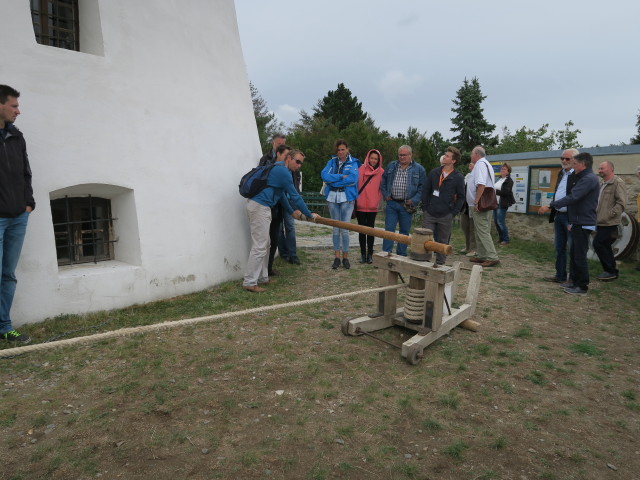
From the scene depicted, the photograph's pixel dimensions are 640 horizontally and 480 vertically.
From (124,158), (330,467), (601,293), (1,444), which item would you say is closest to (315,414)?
(330,467)

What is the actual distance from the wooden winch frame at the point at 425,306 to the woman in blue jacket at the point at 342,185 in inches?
97.2

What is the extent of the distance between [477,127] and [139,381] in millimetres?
33382

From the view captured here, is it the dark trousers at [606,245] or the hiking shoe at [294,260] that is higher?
the dark trousers at [606,245]

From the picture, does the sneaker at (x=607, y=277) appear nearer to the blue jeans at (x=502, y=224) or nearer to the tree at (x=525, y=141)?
the blue jeans at (x=502, y=224)

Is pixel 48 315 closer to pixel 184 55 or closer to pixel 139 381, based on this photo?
pixel 139 381

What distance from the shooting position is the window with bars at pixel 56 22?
4.55 metres

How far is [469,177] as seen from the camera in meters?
7.72

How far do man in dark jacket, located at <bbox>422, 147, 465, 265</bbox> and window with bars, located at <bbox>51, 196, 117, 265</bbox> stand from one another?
408cm

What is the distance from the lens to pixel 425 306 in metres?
4.00

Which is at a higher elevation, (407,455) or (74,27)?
(74,27)

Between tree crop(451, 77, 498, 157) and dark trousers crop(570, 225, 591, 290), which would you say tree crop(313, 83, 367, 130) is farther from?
dark trousers crop(570, 225, 591, 290)

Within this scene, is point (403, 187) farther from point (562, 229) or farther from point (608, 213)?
point (608, 213)

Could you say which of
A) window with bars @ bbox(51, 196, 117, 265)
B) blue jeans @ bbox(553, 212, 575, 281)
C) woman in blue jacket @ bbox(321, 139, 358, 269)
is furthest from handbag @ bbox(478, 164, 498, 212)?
window with bars @ bbox(51, 196, 117, 265)

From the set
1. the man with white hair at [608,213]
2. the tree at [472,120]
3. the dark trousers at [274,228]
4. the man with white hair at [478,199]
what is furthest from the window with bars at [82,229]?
the tree at [472,120]
